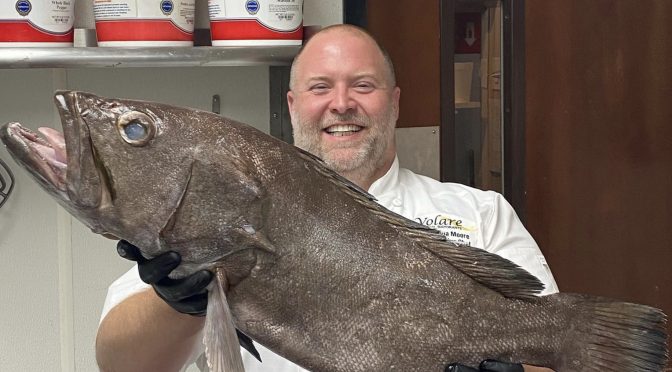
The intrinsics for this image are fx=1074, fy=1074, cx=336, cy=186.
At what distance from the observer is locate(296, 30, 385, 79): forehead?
8.59 ft

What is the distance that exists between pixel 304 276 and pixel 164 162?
262 millimetres

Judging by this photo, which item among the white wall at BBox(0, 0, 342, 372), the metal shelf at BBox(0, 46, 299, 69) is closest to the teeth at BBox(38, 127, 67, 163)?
the metal shelf at BBox(0, 46, 299, 69)

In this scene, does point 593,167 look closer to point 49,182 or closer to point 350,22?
point 350,22

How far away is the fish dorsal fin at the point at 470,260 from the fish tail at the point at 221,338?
27cm

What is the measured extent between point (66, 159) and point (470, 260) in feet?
2.06

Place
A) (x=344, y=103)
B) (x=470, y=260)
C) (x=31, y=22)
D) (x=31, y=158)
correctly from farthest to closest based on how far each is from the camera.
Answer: (x=344, y=103) → (x=31, y=22) → (x=470, y=260) → (x=31, y=158)

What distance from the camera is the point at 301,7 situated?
2.60 m

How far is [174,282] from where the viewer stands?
158 centimetres

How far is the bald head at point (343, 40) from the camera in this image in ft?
8.59

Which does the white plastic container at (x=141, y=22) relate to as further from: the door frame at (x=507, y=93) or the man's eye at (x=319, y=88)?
the door frame at (x=507, y=93)

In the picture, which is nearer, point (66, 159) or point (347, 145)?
point (66, 159)

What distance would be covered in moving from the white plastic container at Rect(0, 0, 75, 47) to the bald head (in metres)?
0.56

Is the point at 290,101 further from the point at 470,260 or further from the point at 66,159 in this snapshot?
the point at 66,159

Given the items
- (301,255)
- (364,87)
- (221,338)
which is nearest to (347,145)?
(364,87)
